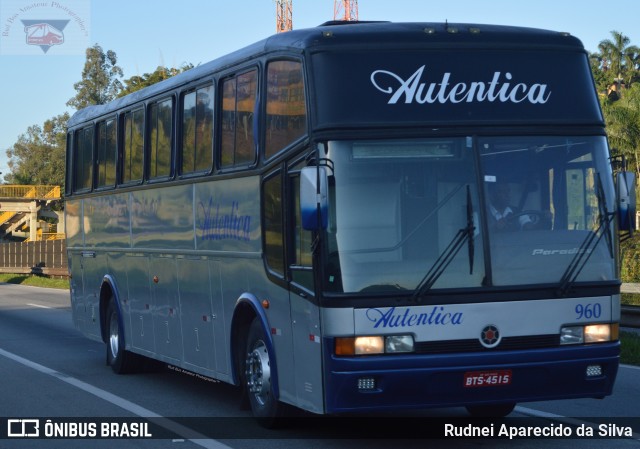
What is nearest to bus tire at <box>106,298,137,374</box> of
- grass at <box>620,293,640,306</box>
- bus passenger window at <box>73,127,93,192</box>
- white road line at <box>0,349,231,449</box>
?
white road line at <box>0,349,231,449</box>

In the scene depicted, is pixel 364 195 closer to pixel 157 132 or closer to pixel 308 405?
pixel 308 405

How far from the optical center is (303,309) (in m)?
9.32

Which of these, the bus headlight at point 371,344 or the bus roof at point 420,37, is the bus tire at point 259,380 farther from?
the bus roof at point 420,37

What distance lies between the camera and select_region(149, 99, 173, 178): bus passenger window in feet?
44.2

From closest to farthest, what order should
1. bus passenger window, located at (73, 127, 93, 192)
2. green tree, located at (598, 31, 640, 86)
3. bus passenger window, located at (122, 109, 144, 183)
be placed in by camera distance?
bus passenger window, located at (122, 109, 144, 183) → bus passenger window, located at (73, 127, 93, 192) → green tree, located at (598, 31, 640, 86)

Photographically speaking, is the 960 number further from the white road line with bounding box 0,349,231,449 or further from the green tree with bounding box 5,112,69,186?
the green tree with bounding box 5,112,69,186

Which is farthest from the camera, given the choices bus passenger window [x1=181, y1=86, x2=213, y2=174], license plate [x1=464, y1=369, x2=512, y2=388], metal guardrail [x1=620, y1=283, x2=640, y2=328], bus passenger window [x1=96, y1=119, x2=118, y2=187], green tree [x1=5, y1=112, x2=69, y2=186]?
green tree [x1=5, y1=112, x2=69, y2=186]

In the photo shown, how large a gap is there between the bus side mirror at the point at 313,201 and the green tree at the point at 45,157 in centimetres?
11310

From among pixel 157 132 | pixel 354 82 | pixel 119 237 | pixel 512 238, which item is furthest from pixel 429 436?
pixel 119 237

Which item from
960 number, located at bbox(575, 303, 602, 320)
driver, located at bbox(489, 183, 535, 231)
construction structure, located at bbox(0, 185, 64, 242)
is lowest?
960 number, located at bbox(575, 303, 602, 320)

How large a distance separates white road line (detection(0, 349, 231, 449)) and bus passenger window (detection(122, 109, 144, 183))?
2546 mm

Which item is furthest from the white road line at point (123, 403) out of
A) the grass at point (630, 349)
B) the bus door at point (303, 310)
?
the grass at point (630, 349)

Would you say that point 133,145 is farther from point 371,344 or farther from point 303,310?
point 371,344

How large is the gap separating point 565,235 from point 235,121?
3.52 m
